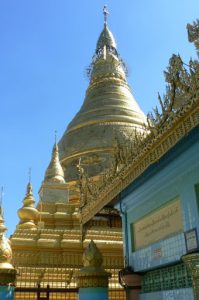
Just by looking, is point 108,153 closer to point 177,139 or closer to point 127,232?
point 127,232

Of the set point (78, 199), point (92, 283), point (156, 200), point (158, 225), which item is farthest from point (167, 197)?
point (78, 199)

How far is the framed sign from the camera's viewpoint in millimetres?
5988

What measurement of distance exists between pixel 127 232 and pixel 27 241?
36.4 feet

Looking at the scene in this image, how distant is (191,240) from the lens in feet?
20.1

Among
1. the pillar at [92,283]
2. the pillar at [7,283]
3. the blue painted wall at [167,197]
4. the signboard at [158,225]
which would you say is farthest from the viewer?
the pillar at [7,283]

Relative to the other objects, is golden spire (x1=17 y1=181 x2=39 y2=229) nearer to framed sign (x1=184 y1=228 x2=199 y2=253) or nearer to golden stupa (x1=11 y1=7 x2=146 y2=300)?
golden stupa (x1=11 y1=7 x2=146 y2=300)

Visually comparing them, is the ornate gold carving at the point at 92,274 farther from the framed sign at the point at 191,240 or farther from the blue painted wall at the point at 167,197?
the framed sign at the point at 191,240

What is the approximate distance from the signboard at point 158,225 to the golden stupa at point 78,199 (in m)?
2.20

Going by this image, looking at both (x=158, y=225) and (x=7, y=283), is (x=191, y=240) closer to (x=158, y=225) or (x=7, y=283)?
(x=158, y=225)

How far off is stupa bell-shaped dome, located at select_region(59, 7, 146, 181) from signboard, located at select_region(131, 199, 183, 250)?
17511 millimetres

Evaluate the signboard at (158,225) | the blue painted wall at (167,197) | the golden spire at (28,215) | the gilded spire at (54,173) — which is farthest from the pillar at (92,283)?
the gilded spire at (54,173)

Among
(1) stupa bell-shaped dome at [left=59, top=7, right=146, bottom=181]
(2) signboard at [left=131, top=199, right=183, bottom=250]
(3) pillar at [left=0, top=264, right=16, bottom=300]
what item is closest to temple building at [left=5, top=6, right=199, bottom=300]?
(2) signboard at [left=131, top=199, right=183, bottom=250]

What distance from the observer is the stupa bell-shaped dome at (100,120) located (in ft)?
96.4

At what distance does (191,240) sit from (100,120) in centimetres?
2666
